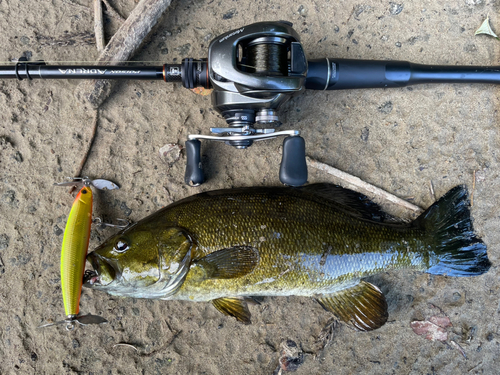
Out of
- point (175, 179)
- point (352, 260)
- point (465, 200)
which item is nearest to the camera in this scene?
point (352, 260)

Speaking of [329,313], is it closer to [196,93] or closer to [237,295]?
[237,295]

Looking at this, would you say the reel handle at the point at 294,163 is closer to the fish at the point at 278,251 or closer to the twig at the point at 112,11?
the fish at the point at 278,251

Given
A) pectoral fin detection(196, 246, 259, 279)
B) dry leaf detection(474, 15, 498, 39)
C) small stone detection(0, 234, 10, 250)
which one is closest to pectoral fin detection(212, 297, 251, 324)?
pectoral fin detection(196, 246, 259, 279)

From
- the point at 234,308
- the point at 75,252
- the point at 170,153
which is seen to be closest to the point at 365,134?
the point at 170,153

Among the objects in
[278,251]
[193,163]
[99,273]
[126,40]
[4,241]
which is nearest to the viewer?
[99,273]

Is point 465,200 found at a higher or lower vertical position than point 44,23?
lower

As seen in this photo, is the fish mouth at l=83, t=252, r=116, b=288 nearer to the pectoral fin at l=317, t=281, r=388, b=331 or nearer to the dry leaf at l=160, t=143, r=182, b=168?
the dry leaf at l=160, t=143, r=182, b=168

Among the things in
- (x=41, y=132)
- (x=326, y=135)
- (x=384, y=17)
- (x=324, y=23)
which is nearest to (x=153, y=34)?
(x=41, y=132)

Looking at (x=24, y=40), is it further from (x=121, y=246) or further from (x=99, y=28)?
(x=121, y=246)
